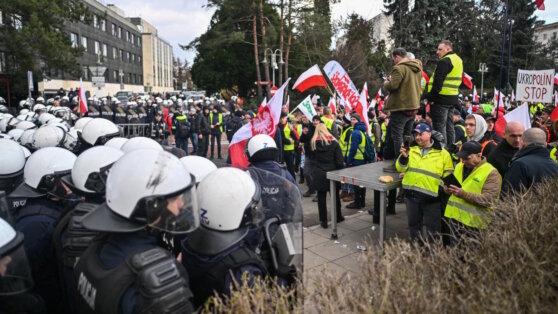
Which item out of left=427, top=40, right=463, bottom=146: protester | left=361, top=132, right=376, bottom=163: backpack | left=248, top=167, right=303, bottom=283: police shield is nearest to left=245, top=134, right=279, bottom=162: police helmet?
left=248, top=167, right=303, bottom=283: police shield

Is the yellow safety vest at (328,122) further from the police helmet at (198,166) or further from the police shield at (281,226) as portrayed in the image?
the police shield at (281,226)

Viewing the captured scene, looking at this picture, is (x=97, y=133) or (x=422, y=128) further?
(x=422, y=128)

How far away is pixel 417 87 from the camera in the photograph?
20.1ft

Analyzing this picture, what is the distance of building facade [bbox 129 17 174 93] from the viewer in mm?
82625

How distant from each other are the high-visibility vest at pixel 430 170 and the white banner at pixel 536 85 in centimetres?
436

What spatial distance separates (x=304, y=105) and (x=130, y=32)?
2815 inches

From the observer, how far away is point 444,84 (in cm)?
642

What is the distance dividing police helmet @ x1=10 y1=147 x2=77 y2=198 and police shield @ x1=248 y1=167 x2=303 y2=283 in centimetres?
154

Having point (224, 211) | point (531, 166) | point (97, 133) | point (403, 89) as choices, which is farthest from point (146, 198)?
point (403, 89)

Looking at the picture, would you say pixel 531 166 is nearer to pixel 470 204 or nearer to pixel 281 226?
pixel 470 204

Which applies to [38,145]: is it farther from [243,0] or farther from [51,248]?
[243,0]

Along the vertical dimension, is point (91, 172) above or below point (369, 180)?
above

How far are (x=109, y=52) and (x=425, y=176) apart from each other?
6556 centimetres

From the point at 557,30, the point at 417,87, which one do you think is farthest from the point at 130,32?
the point at 557,30
